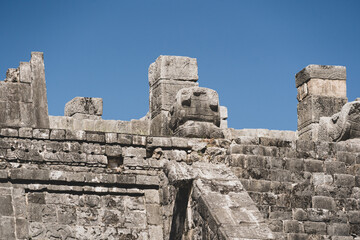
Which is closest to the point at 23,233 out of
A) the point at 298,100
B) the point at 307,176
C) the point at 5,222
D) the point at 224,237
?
the point at 5,222

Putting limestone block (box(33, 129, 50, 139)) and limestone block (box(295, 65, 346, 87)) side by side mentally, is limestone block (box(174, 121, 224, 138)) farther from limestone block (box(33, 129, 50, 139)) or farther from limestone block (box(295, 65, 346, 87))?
limestone block (box(295, 65, 346, 87))

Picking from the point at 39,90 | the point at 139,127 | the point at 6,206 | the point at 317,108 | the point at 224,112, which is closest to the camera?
the point at 6,206

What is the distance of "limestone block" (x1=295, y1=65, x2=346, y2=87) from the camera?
Answer: 16.3 metres

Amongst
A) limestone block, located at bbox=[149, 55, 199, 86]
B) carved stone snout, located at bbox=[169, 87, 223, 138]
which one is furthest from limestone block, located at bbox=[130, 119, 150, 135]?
carved stone snout, located at bbox=[169, 87, 223, 138]

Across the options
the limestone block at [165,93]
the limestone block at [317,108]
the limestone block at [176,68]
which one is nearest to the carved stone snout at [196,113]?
the limestone block at [165,93]

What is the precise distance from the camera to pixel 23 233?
472 inches

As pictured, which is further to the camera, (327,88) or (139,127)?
(327,88)

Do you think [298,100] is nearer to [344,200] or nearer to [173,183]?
[344,200]

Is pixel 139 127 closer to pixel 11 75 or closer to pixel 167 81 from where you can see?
pixel 167 81

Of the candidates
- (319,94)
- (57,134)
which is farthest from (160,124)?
(319,94)

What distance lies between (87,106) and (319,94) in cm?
390

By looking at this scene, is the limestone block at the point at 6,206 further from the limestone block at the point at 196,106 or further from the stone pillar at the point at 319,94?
the stone pillar at the point at 319,94

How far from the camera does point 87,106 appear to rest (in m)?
15.9

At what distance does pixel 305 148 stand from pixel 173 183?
2.20 meters
